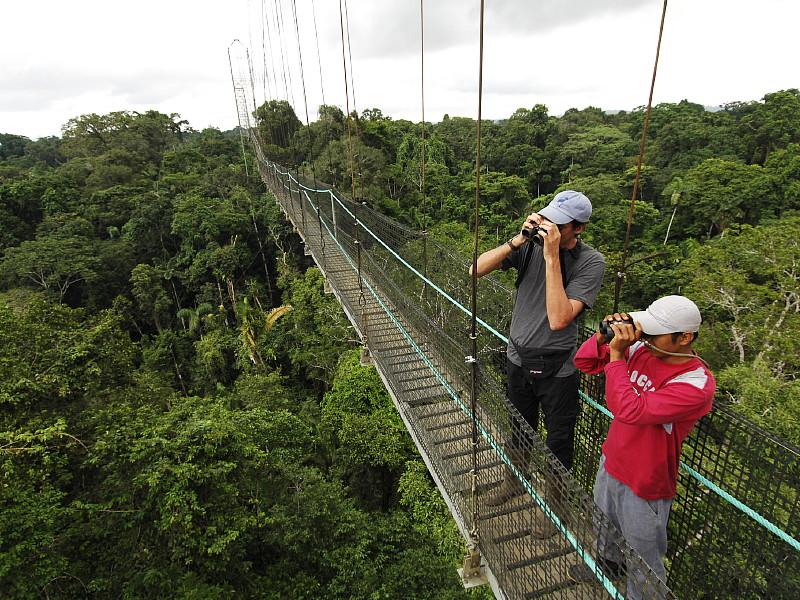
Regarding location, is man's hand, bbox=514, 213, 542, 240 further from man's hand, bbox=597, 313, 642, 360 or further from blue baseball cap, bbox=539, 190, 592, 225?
man's hand, bbox=597, 313, 642, 360

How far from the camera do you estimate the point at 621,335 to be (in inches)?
36.2

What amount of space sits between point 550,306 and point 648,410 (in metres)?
0.32

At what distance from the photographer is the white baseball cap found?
33.2 inches

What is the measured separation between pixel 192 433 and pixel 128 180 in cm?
1513

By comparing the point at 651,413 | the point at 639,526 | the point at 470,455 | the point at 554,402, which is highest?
the point at 651,413

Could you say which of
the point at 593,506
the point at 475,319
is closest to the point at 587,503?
the point at 593,506

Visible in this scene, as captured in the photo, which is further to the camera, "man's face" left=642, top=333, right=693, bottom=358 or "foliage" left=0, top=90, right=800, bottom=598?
"foliage" left=0, top=90, right=800, bottom=598

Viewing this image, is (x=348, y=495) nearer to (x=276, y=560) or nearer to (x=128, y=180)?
(x=276, y=560)

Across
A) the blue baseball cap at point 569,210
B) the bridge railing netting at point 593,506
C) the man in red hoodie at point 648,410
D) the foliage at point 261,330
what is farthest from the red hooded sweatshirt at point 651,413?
the foliage at point 261,330

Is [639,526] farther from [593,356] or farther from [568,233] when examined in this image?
[568,233]

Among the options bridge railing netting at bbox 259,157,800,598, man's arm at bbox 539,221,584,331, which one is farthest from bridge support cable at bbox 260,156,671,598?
man's arm at bbox 539,221,584,331

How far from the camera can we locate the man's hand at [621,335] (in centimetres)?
91

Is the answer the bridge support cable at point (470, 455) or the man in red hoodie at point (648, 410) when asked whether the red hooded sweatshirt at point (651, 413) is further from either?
the bridge support cable at point (470, 455)

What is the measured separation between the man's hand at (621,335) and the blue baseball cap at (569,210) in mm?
264
